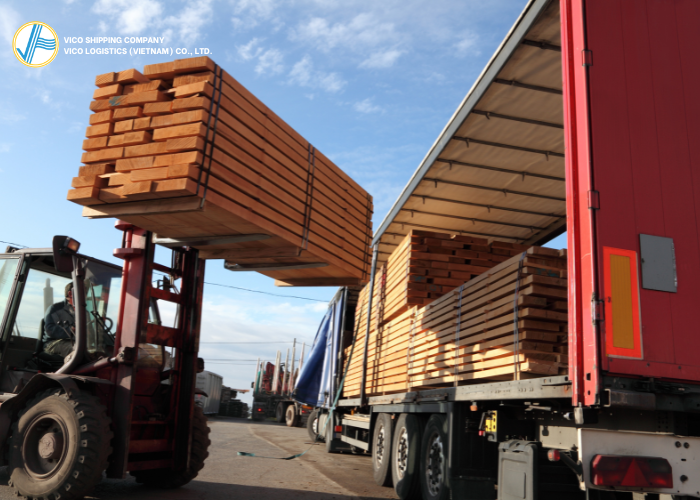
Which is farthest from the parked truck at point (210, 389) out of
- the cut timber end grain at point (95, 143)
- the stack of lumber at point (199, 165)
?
the cut timber end grain at point (95, 143)

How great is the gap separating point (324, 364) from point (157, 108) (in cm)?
927

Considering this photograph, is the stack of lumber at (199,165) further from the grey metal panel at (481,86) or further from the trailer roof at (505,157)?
the trailer roof at (505,157)

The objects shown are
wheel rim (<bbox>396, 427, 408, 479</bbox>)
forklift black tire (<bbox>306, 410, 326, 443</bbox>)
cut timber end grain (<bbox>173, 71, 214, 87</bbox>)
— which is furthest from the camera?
forklift black tire (<bbox>306, 410, 326, 443</bbox>)

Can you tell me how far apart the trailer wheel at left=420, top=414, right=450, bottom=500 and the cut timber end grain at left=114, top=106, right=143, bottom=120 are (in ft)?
13.2

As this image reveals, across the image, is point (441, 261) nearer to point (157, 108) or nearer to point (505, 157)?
point (505, 157)

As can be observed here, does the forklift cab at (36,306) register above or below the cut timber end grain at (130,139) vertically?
below

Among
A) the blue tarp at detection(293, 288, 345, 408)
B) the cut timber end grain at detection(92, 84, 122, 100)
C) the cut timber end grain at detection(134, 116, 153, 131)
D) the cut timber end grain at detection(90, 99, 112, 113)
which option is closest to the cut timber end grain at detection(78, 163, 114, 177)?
the cut timber end grain at detection(134, 116, 153, 131)

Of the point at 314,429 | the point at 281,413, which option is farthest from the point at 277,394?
the point at 314,429

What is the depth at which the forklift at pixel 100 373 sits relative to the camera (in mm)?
5086

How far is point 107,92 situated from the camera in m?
5.46

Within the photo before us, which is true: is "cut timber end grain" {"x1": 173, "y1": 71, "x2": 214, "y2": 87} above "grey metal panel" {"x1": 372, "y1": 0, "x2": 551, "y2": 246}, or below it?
below

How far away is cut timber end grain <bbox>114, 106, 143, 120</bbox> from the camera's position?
5.25 meters

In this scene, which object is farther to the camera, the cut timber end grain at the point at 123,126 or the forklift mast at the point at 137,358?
the forklift mast at the point at 137,358

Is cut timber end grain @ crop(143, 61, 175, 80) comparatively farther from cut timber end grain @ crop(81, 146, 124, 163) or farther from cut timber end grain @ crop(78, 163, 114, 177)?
cut timber end grain @ crop(78, 163, 114, 177)
